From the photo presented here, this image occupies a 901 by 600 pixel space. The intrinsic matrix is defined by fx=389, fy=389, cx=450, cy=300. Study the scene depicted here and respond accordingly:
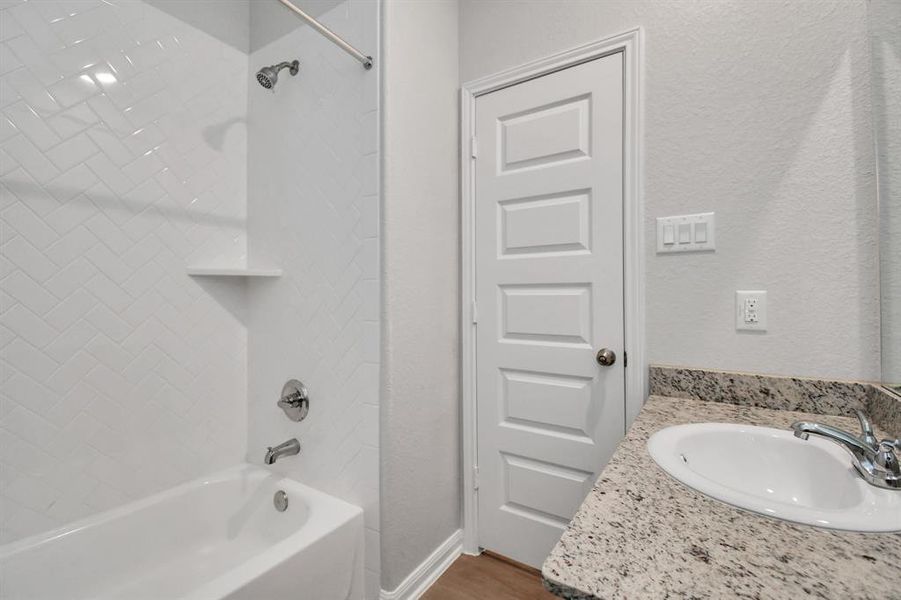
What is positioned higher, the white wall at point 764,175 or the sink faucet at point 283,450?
the white wall at point 764,175

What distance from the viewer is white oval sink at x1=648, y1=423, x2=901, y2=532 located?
643 millimetres

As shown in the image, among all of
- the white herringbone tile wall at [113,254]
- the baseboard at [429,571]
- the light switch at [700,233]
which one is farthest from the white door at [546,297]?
the white herringbone tile wall at [113,254]

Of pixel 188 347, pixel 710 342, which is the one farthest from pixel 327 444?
pixel 710 342

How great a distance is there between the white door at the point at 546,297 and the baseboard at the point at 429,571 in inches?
5.2

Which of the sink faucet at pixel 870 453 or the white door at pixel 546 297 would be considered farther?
the white door at pixel 546 297

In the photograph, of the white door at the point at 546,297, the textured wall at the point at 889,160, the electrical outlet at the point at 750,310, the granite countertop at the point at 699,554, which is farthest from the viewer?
the white door at the point at 546,297

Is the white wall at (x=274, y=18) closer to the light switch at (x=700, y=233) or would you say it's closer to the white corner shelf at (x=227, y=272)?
the white corner shelf at (x=227, y=272)

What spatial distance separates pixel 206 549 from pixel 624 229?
2042mm

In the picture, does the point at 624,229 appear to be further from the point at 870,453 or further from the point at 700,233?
the point at 870,453

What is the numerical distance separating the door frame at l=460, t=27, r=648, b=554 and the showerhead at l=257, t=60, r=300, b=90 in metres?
0.72

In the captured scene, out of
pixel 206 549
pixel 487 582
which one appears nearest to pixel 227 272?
pixel 206 549

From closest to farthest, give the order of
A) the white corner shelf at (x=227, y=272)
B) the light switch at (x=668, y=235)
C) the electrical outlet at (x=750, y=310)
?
the electrical outlet at (x=750, y=310), the light switch at (x=668, y=235), the white corner shelf at (x=227, y=272)

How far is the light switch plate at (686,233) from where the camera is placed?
1288 mm

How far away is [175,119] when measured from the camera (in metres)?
1.60
